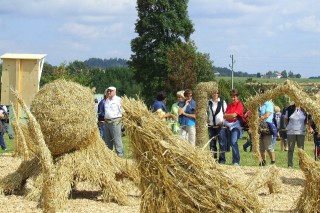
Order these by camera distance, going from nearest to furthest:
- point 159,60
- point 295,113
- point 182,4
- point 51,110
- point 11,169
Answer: point 51,110, point 11,169, point 295,113, point 159,60, point 182,4

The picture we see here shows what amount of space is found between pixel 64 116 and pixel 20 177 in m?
1.51

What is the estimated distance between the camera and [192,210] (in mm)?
5922

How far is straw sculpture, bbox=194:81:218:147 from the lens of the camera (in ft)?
52.5

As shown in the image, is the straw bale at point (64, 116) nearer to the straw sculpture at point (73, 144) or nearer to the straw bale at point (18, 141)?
the straw sculpture at point (73, 144)


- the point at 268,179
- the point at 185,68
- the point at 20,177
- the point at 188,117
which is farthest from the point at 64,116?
the point at 185,68

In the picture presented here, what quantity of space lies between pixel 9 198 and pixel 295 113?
24.8 ft

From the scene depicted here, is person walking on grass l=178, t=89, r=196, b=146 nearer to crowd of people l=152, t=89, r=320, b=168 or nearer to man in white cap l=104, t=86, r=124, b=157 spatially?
crowd of people l=152, t=89, r=320, b=168

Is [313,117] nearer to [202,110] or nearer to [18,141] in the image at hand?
[202,110]

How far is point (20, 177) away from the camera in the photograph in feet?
35.2

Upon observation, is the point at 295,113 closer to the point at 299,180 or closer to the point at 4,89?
the point at 299,180

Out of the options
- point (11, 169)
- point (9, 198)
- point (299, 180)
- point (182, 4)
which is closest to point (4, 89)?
point (11, 169)

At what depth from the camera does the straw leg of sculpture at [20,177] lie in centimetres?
1070

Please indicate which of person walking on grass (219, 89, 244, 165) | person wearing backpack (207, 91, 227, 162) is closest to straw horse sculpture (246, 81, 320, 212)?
person walking on grass (219, 89, 244, 165)

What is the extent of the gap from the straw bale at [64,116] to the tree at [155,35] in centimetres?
4724
